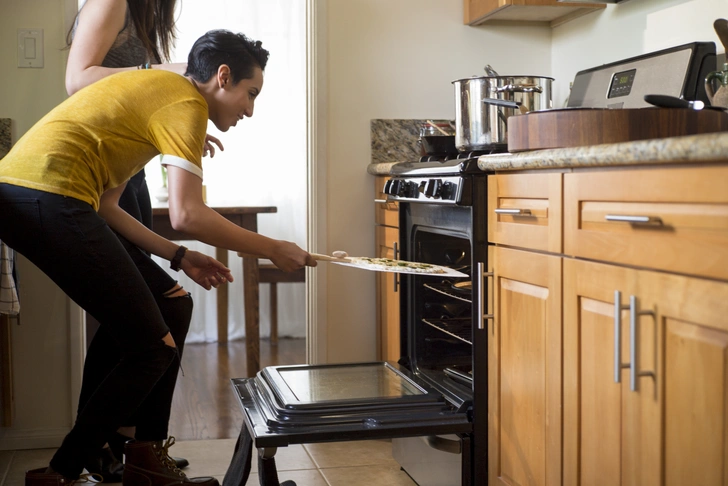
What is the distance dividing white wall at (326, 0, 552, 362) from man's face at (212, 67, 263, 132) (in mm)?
Answer: 1078

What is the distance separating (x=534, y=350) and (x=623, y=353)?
381 millimetres

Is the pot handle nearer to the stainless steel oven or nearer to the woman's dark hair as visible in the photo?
the stainless steel oven

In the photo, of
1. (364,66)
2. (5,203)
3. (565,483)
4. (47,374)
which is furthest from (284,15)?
(565,483)

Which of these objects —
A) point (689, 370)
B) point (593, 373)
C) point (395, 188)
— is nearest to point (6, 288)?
point (395, 188)

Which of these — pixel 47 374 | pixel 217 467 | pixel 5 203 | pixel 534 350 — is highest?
pixel 5 203

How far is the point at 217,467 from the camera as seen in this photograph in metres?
2.65

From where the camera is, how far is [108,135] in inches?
71.8

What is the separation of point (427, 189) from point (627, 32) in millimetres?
973

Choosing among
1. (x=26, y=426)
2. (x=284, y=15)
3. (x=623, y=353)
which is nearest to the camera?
(x=623, y=353)

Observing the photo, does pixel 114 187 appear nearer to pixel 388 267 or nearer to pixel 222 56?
pixel 222 56

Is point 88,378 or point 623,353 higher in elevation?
point 623,353

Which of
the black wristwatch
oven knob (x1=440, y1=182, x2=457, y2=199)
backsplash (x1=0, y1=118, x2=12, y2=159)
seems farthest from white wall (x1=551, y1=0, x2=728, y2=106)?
backsplash (x1=0, y1=118, x2=12, y2=159)

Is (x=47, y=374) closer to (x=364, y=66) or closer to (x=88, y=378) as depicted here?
(x=88, y=378)

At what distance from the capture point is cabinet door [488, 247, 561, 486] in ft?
5.62
